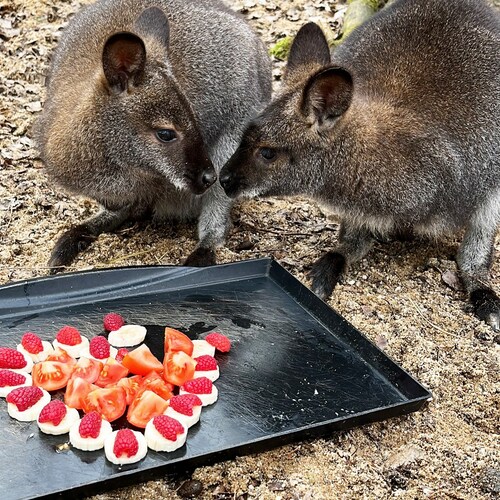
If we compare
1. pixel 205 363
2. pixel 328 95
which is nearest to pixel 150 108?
pixel 328 95

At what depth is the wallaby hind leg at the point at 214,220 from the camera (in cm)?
457

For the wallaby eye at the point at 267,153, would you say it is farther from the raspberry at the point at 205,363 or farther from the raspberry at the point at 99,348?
the raspberry at the point at 99,348

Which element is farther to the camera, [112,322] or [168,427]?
[112,322]

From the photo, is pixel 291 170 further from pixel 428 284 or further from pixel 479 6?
pixel 479 6

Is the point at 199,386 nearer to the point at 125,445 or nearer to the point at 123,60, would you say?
the point at 125,445

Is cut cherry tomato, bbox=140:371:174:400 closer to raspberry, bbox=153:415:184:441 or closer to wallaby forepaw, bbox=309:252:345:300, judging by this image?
raspberry, bbox=153:415:184:441

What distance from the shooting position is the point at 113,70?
12.1ft

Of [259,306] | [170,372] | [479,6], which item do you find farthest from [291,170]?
[479,6]

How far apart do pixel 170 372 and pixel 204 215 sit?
5.79ft

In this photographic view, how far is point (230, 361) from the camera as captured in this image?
10.8 ft

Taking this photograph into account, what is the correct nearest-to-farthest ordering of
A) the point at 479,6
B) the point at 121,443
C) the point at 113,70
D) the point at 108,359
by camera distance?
the point at 121,443, the point at 108,359, the point at 113,70, the point at 479,6

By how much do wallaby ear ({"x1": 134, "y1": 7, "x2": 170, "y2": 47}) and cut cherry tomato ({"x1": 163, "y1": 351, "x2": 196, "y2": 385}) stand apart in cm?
183

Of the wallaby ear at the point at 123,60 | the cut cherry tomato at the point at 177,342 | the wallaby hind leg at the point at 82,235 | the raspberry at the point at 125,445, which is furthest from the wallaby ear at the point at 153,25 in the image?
the raspberry at the point at 125,445

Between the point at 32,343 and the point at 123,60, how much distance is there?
1.49m
